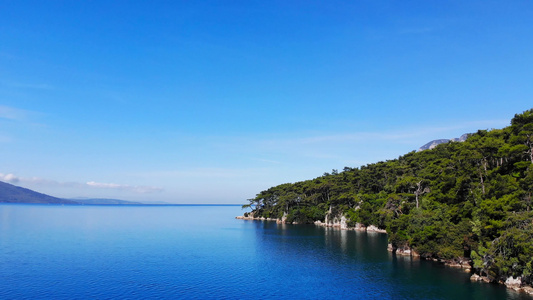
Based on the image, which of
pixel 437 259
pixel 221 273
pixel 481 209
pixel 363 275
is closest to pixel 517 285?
pixel 481 209

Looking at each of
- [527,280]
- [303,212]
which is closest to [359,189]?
[303,212]

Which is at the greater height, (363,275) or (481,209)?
(481,209)

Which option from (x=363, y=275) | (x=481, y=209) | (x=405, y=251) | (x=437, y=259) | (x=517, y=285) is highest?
(x=481, y=209)

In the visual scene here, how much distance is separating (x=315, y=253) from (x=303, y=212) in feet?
254

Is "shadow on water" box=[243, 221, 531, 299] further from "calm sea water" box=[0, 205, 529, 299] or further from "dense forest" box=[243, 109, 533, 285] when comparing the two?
"dense forest" box=[243, 109, 533, 285]

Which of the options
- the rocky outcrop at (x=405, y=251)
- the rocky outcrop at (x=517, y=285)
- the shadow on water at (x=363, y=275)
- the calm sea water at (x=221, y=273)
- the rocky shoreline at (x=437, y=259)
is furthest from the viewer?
the rocky outcrop at (x=405, y=251)

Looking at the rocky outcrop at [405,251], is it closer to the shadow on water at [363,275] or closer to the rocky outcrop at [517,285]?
the shadow on water at [363,275]

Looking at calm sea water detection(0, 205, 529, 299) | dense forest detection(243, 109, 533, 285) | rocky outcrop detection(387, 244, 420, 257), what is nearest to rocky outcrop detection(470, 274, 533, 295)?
dense forest detection(243, 109, 533, 285)

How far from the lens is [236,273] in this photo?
178ft

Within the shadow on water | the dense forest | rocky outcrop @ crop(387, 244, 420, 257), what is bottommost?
the shadow on water

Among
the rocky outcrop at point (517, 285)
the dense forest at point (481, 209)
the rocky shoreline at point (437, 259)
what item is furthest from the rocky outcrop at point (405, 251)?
the rocky outcrop at point (517, 285)

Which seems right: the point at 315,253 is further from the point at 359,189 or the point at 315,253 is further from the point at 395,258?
the point at 359,189

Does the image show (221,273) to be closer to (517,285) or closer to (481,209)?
Answer: (517,285)

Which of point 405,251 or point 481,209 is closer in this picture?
point 481,209
